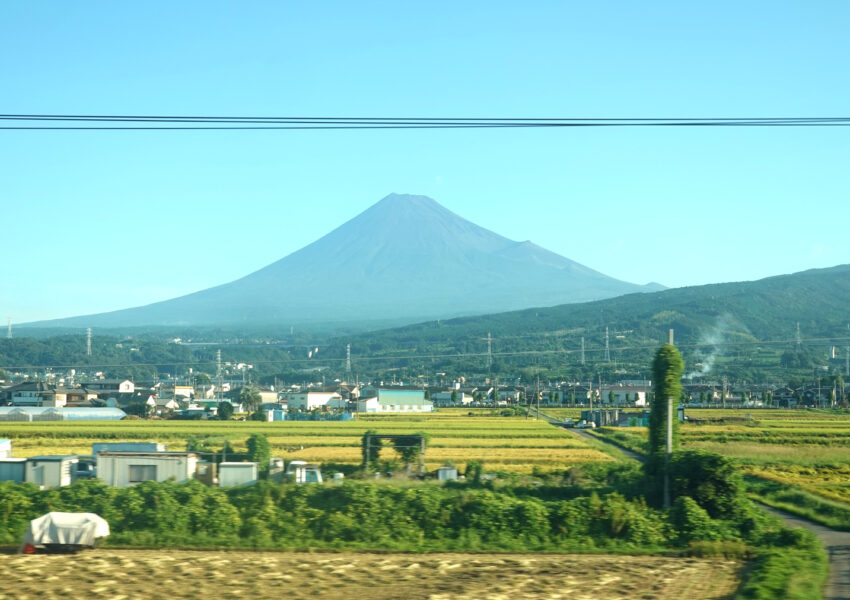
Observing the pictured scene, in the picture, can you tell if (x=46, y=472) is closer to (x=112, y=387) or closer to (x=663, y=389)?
(x=663, y=389)

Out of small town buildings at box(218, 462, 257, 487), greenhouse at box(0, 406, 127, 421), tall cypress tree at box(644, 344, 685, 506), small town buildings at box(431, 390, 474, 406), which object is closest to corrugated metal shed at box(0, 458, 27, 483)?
small town buildings at box(218, 462, 257, 487)

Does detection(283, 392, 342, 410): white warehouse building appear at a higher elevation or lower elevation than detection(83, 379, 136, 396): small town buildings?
lower

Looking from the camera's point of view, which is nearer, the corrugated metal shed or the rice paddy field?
the corrugated metal shed

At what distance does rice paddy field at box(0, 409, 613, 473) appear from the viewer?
2550 centimetres

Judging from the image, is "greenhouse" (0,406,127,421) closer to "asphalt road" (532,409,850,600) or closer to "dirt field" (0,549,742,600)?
"dirt field" (0,549,742,600)

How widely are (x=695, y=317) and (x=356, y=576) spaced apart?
126 metres

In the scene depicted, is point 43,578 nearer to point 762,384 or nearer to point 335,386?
point 335,386

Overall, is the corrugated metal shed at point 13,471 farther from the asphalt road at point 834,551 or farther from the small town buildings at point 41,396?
the small town buildings at point 41,396

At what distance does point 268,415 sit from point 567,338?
270 feet

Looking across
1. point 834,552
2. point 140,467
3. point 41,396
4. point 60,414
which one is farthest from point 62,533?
point 41,396

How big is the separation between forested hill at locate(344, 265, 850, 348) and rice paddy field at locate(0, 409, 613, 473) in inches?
3455

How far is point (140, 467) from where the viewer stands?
16625mm

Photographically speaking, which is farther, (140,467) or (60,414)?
(60,414)

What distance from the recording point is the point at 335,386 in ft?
263
